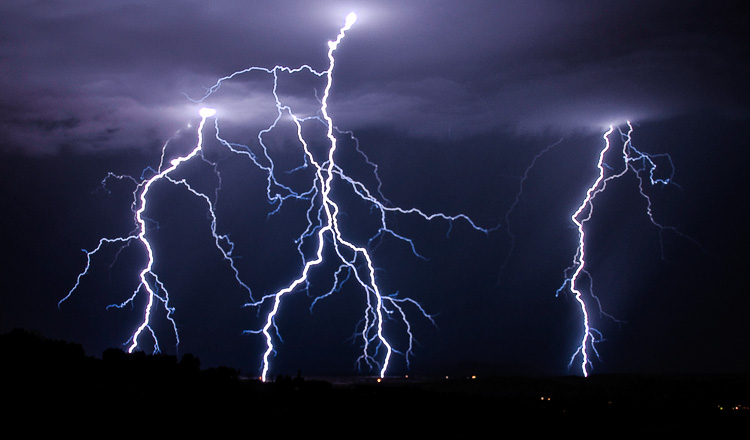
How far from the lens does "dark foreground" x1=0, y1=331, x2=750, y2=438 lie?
1684cm

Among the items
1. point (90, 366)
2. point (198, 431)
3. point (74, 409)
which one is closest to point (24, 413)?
point (74, 409)

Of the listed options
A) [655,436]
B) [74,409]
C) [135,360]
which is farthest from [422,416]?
[135,360]

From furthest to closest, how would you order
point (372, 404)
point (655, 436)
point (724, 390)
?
point (724, 390) < point (372, 404) < point (655, 436)

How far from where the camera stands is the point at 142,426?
1598cm

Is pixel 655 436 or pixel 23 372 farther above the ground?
pixel 23 372

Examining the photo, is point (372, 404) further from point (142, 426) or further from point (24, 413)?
point (24, 413)

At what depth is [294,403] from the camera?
2020 cm

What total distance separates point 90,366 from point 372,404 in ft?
30.2

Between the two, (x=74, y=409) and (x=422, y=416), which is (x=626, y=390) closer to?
(x=422, y=416)

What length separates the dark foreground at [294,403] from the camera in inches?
663

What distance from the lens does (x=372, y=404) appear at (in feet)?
67.2

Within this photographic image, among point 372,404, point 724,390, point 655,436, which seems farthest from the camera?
point 724,390

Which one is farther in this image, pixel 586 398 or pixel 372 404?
pixel 586 398

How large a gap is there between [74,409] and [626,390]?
18.7 meters
